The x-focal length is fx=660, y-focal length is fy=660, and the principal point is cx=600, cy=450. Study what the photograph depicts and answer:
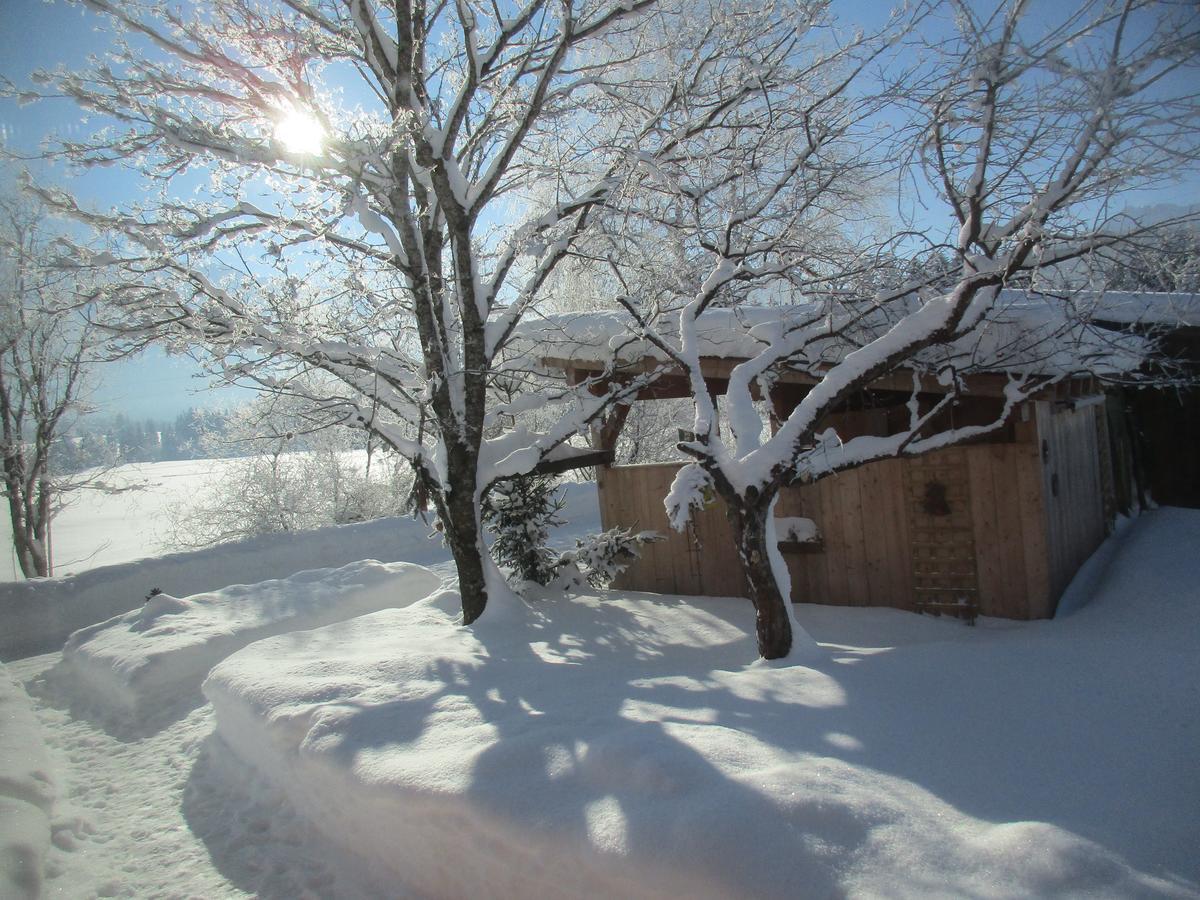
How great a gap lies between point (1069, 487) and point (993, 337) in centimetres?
280

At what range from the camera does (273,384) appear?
6922 millimetres

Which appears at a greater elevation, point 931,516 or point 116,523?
point 931,516

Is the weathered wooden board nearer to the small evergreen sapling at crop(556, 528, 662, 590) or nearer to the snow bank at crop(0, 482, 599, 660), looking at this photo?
the small evergreen sapling at crop(556, 528, 662, 590)


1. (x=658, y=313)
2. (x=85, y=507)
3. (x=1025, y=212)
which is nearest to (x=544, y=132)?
(x=658, y=313)

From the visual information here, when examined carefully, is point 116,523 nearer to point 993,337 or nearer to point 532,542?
point 532,542

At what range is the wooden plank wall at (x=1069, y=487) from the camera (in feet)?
19.8

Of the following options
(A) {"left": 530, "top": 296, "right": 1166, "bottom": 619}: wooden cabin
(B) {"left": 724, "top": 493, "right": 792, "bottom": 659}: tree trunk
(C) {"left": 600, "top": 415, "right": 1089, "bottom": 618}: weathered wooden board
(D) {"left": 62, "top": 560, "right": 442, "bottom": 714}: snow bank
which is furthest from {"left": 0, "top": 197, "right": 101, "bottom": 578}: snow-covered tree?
(B) {"left": 724, "top": 493, "right": 792, "bottom": 659}: tree trunk

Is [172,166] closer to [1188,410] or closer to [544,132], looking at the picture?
[544,132]

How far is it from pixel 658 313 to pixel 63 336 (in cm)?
1698

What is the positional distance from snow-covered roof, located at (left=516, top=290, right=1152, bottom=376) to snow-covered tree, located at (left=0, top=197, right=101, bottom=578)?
16038mm

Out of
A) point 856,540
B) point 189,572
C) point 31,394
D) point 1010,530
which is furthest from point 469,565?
point 31,394

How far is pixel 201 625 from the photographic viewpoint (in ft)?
24.2

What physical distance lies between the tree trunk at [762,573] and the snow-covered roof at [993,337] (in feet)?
4.30

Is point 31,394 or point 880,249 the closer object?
point 880,249
